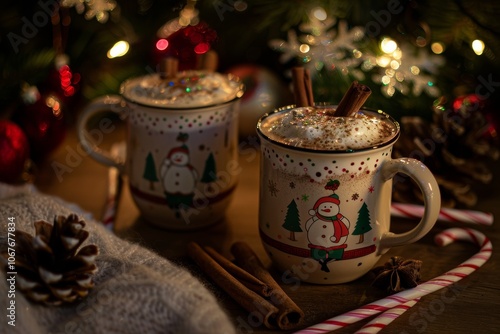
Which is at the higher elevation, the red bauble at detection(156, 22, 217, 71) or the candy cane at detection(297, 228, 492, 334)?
the red bauble at detection(156, 22, 217, 71)

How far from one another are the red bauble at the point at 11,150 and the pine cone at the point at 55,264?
42cm

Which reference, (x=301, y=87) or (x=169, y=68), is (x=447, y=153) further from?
(x=169, y=68)

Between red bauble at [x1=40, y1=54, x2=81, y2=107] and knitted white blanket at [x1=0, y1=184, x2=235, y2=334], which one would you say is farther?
red bauble at [x1=40, y1=54, x2=81, y2=107]

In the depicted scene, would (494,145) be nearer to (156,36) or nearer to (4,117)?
(156,36)

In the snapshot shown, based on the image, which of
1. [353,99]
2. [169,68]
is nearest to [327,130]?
[353,99]

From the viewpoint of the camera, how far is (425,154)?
1.12 m

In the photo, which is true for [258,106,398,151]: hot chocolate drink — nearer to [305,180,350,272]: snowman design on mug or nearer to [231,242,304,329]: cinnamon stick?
[305,180,350,272]: snowman design on mug

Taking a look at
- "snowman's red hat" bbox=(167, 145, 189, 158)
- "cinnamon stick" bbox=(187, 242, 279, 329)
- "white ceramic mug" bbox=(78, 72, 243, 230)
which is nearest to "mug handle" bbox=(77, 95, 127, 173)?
"white ceramic mug" bbox=(78, 72, 243, 230)

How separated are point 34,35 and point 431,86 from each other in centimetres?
88

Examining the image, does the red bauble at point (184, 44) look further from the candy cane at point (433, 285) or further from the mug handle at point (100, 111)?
the candy cane at point (433, 285)

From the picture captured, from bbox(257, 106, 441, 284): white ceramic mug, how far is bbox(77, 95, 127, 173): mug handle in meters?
0.29

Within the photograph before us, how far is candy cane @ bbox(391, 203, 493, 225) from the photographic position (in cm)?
106

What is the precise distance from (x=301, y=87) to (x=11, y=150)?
0.56 metres

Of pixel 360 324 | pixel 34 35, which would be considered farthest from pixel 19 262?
pixel 34 35
